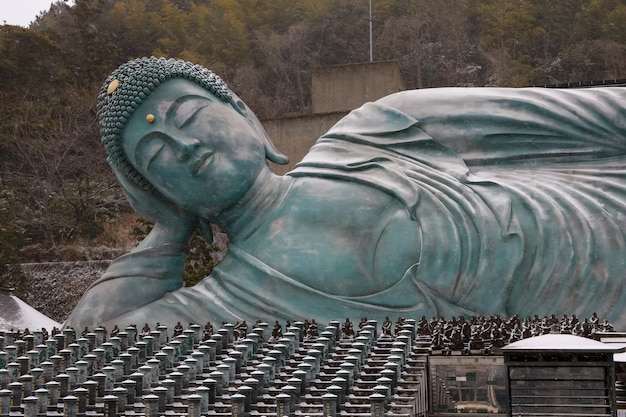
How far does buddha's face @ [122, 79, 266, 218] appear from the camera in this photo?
12.4 meters

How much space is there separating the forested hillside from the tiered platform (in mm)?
15071

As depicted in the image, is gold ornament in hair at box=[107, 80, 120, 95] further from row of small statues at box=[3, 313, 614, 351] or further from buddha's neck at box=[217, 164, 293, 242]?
row of small statues at box=[3, 313, 614, 351]

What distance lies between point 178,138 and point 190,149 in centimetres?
17

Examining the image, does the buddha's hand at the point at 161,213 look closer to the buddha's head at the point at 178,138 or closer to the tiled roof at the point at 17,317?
the buddha's head at the point at 178,138

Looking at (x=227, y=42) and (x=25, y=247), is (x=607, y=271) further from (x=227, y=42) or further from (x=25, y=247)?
(x=227, y=42)

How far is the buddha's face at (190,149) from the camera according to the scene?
12.4 meters

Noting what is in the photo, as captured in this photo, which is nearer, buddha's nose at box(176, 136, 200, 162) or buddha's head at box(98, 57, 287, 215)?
buddha's nose at box(176, 136, 200, 162)

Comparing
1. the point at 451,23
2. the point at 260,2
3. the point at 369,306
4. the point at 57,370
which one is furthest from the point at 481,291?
the point at 260,2

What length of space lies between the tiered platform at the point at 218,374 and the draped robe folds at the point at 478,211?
1.87m

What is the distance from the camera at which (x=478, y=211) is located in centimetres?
1230

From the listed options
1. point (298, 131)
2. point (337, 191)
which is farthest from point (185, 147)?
point (298, 131)

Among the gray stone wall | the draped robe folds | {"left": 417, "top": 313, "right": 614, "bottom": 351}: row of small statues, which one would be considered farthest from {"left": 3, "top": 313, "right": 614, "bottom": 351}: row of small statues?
the gray stone wall

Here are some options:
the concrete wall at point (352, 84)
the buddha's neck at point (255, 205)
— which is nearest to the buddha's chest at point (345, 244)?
the buddha's neck at point (255, 205)

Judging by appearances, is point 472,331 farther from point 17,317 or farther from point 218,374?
point 17,317
